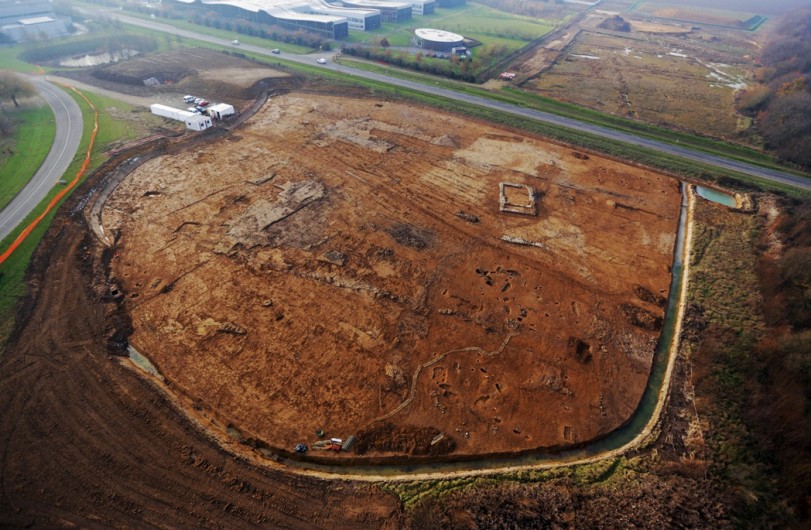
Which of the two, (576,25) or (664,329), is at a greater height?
(576,25)

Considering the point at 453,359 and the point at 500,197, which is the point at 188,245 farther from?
the point at 500,197

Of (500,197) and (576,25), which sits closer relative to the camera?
(500,197)

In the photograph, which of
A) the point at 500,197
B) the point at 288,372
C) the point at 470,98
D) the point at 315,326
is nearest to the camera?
the point at 288,372

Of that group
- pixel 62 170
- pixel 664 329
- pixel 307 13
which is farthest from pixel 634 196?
pixel 307 13

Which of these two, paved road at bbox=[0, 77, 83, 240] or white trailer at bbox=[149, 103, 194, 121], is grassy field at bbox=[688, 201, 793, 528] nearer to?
paved road at bbox=[0, 77, 83, 240]

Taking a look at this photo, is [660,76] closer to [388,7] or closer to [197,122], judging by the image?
[388,7]

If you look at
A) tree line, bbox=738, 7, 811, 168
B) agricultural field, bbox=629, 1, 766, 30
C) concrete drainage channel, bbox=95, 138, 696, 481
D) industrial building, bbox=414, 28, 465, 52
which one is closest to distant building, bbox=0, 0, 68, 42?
industrial building, bbox=414, 28, 465, 52

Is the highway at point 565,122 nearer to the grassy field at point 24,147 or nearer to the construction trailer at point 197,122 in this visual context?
the construction trailer at point 197,122
